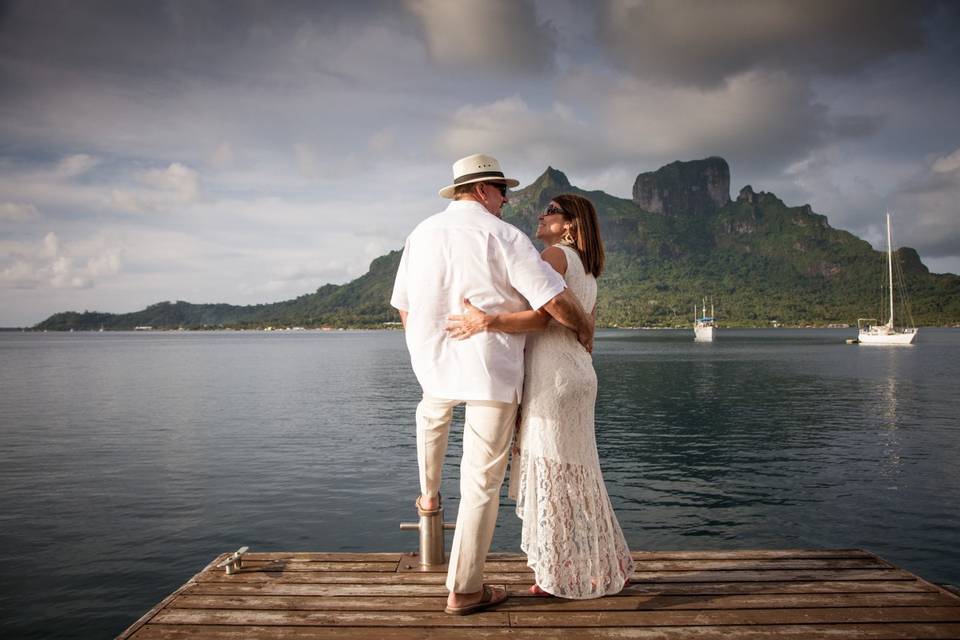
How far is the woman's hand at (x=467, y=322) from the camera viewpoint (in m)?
3.75

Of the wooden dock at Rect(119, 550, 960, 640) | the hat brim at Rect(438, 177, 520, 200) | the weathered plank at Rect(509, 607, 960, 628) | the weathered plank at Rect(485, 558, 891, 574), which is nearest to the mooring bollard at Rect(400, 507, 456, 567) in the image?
the wooden dock at Rect(119, 550, 960, 640)

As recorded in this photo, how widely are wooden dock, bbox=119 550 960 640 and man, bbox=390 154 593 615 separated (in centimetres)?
47

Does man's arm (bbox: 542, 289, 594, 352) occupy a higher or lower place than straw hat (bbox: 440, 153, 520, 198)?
lower

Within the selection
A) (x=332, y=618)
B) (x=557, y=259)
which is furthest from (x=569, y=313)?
(x=332, y=618)

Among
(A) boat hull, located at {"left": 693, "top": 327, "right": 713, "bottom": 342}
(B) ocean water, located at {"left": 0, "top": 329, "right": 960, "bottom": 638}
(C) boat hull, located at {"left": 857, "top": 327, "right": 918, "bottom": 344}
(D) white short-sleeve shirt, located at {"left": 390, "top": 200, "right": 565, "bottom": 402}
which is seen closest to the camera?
(D) white short-sleeve shirt, located at {"left": 390, "top": 200, "right": 565, "bottom": 402}

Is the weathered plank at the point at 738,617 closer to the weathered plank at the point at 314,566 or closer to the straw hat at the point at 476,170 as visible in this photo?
the weathered plank at the point at 314,566

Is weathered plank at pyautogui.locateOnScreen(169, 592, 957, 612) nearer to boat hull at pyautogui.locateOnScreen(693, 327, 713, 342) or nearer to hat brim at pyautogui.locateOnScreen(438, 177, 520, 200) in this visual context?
hat brim at pyautogui.locateOnScreen(438, 177, 520, 200)

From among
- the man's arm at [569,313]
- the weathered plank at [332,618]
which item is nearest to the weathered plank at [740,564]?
the weathered plank at [332,618]

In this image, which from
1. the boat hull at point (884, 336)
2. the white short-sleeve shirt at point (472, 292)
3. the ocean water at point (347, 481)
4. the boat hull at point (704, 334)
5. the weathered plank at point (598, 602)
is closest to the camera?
the white short-sleeve shirt at point (472, 292)

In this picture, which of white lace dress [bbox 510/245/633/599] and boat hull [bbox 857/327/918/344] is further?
boat hull [bbox 857/327/918/344]

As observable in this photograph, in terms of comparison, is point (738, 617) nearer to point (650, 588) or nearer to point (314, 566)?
point (650, 588)

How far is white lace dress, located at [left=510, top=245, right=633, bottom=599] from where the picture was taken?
13.4 feet

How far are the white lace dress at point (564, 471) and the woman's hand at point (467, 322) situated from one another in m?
0.49

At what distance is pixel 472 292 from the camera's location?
12.5ft
